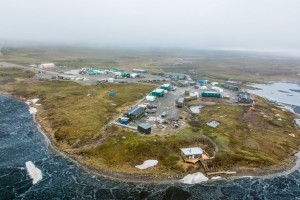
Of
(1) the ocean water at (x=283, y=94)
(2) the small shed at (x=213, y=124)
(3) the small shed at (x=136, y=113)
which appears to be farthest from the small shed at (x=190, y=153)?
(1) the ocean water at (x=283, y=94)

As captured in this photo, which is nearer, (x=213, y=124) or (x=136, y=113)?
(x=136, y=113)

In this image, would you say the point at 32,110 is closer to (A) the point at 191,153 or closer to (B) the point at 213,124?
(A) the point at 191,153

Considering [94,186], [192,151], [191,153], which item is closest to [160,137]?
[192,151]

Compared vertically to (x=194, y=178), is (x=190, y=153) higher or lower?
higher

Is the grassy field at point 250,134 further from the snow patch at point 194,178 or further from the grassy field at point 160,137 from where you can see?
the snow patch at point 194,178

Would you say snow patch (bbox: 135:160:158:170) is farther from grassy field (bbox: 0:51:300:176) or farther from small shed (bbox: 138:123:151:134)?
small shed (bbox: 138:123:151:134)

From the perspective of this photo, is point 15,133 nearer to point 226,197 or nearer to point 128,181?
point 128,181
